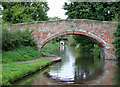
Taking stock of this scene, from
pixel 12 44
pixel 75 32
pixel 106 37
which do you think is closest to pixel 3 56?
pixel 12 44

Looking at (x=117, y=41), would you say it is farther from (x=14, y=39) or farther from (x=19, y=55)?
(x=14, y=39)

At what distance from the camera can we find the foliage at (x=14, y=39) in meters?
13.1

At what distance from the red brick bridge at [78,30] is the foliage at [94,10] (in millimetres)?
3552

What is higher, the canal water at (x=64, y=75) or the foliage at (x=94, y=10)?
the foliage at (x=94, y=10)

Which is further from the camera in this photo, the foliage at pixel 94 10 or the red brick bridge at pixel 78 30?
the foliage at pixel 94 10

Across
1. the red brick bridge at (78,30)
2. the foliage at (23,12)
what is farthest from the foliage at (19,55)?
the foliage at (23,12)

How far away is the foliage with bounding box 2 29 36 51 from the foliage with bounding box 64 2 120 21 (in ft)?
23.6

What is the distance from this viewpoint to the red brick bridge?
17.1 m

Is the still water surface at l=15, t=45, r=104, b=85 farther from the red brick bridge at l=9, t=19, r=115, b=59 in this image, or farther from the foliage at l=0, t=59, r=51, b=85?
the red brick bridge at l=9, t=19, r=115, b=59

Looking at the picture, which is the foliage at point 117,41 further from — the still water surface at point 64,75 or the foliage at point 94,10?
the foliage at point 94,10

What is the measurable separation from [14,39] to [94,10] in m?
11.1

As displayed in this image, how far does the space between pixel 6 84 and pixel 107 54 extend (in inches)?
481

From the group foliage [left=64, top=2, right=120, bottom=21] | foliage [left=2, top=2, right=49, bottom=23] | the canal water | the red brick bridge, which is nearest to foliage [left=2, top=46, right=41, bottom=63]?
the canal water

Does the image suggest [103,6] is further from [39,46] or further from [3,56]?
[3,56]
